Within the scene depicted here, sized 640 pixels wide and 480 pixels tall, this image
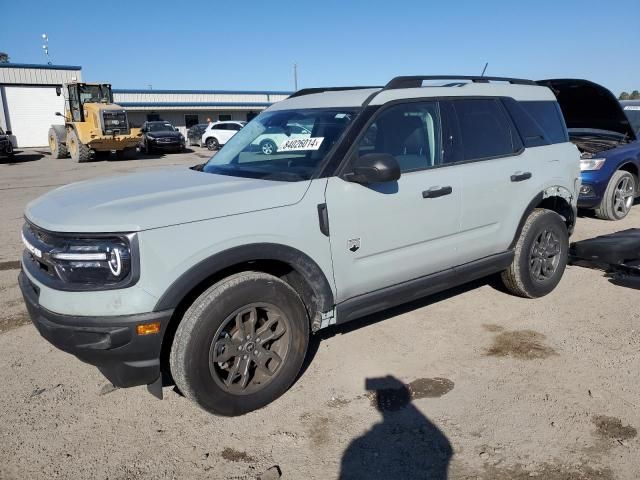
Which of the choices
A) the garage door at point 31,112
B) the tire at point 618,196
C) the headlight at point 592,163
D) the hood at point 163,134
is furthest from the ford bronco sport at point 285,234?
the garage door at point 31,112

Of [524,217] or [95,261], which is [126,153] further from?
[95,261]

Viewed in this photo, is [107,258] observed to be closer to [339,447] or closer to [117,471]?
[117,471]

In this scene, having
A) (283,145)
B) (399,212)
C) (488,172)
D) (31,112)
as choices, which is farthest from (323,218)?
(31,112)

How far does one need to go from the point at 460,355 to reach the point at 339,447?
1.40m

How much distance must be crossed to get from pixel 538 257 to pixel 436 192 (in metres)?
1.64

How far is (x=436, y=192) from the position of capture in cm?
365

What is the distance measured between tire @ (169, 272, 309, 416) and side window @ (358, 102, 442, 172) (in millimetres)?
1209

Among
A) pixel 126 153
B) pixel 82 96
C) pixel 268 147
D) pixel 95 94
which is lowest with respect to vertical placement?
pixel 126 153

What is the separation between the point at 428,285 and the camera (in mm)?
3752

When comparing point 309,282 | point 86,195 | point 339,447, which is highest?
point 86,195

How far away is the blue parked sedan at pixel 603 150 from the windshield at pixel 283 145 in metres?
5.23

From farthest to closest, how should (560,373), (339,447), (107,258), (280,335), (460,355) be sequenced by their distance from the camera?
(460,355), (560,373), (280,335), (339,447), (107,258)

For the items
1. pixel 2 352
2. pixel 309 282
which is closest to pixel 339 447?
pixel 309 282

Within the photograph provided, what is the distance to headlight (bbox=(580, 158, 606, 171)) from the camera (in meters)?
7.57
